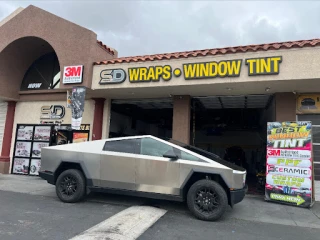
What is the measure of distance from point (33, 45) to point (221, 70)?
798cm

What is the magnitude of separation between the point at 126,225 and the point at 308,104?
6944 millimetres

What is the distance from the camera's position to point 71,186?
6.53 metres

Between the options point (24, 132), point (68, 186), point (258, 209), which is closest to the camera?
point (68, 186)

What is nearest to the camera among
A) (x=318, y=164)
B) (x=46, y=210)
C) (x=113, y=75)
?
(x=46, y=210)

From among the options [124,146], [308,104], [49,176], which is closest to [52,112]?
[49,176]

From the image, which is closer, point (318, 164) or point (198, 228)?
point (198, 228)

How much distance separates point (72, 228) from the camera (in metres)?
4.68

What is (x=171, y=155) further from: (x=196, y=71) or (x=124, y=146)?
(x=196, y=71)

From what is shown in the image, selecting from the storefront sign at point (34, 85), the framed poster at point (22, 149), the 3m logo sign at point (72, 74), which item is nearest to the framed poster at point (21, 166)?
→ the framed poster at point (22, 149)

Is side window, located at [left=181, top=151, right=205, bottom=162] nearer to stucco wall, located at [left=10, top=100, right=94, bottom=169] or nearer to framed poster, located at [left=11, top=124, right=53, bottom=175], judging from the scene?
stucco wall, located at [left=10, top=100, right=94, bottom=169]

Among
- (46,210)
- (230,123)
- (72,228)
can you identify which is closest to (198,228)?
(72,228)

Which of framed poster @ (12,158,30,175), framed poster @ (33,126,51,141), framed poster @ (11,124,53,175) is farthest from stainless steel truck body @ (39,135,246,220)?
framed poster @ (12,158,30,175)

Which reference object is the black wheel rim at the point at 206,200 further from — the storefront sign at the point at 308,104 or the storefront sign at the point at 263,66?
the storefront sign at the point at 308,104

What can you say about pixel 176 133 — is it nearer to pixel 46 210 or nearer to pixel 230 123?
pixel 46 210
